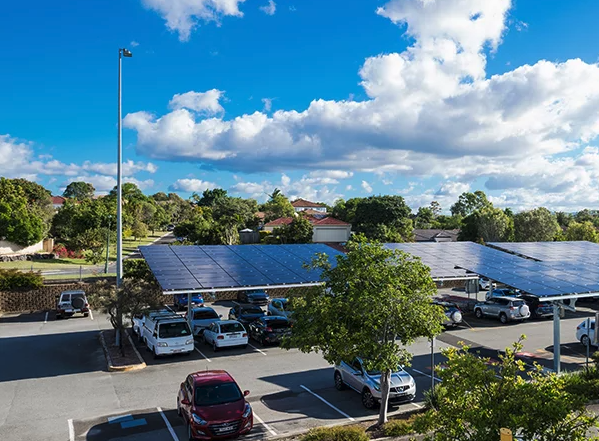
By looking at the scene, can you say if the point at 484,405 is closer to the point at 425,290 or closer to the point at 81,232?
the point at 425,290

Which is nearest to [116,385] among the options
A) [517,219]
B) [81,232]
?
[81,232]

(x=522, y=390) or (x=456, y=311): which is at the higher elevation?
(x=522, y=390)

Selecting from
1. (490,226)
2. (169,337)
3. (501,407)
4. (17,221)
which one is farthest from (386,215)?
(501,407)

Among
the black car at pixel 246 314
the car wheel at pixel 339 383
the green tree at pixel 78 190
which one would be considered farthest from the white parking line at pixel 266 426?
the green tree at pixel 78 190

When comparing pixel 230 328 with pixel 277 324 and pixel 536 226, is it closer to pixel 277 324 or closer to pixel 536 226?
pixel 277 324

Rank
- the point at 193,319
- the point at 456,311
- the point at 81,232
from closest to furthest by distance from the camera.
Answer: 1. the point at 193,319
2. the point at 456,311
3. the point at 81,232

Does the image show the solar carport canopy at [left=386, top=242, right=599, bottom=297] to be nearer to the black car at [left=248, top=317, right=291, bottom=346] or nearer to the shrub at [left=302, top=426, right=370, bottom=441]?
the black car at [left=248, top=317, right=291, bottom=346]
